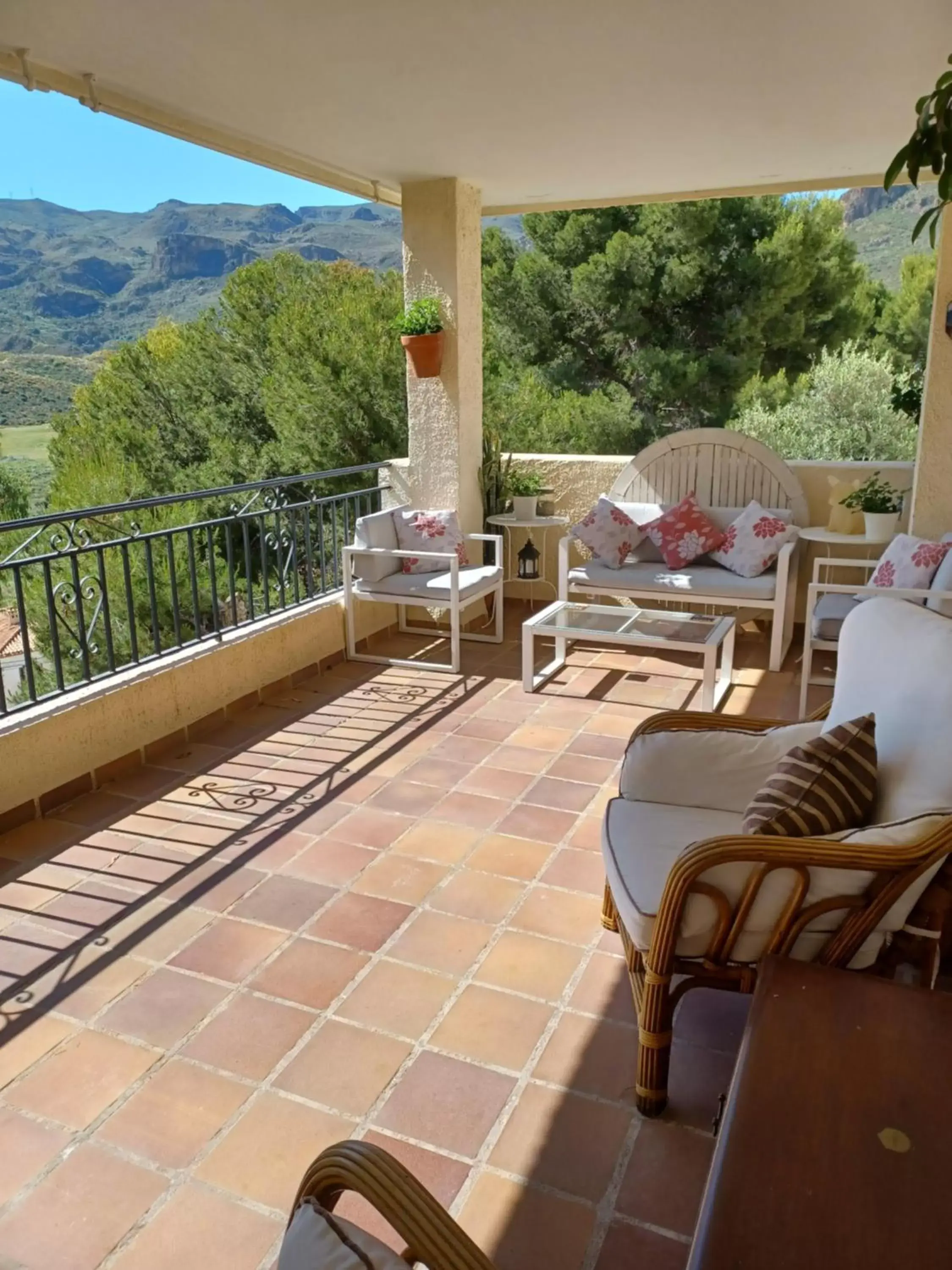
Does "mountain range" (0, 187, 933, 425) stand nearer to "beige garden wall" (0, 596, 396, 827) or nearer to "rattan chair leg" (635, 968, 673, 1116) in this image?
"beige garden wall" (0, 596, 396, 827)

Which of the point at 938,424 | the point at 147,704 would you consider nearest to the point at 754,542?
the point at 938,424

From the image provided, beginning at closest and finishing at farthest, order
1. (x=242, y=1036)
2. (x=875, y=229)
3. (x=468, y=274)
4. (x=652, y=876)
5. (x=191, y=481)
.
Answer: (x=652, y=876) → (x=242, y=1036) → (x=468, y=274) → (x=875, y=229) → (x=191, y=481)

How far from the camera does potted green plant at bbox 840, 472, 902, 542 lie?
4.93 m

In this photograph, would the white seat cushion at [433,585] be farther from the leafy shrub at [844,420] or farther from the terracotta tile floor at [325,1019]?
the leafy shrub at [844,420]

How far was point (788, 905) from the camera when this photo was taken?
1.79 metres

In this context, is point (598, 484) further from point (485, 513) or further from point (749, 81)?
point (749, 81)

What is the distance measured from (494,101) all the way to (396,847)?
110 inches

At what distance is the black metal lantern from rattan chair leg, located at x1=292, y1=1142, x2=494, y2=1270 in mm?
4874

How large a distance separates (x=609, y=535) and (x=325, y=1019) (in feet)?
11.4

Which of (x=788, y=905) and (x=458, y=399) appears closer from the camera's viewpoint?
(x=788, y=905)

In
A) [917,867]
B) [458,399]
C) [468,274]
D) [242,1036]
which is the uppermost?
[468,274]

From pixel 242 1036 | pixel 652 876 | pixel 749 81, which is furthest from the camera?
pixel 749 81

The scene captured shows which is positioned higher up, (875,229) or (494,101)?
(875,229)

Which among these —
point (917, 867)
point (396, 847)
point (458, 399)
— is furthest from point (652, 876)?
point (458, 399)
